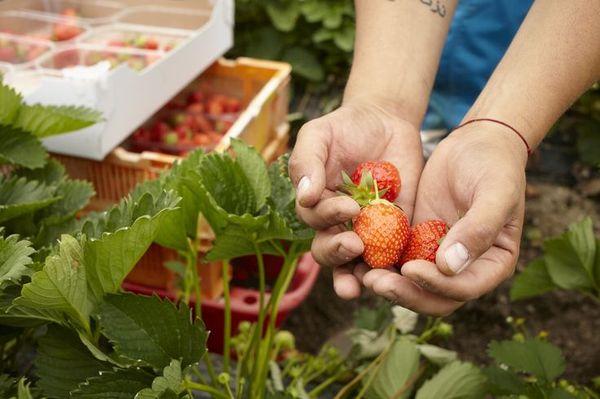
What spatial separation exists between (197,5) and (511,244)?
1405mm

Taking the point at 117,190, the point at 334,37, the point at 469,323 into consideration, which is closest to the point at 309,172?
the point at 117,190

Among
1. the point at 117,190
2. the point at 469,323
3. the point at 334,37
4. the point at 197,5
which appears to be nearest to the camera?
the point at 117,190

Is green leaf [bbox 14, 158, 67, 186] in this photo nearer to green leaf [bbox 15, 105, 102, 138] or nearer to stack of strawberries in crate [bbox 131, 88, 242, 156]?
green leaf [bbox 15, 105, 102, 138]

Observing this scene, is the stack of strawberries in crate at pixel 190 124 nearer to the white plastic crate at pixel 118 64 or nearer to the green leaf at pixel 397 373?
the white plastic crate at pixel 118 64

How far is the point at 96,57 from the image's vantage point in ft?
6.08

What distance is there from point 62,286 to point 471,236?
1.42ft

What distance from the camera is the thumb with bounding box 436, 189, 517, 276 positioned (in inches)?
30.2

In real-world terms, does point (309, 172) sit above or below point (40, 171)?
above

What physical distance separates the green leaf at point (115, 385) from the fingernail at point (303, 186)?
10.6 inches

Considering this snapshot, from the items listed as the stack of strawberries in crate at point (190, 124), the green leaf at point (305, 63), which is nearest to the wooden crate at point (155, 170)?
the stack of strawberries in crate at point (190, 124)

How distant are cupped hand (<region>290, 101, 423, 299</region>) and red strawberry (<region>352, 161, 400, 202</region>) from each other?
0.04m

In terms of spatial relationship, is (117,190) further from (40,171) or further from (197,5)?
(197,5)

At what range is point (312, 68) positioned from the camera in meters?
2.67

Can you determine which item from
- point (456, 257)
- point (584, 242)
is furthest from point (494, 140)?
point (584, 242)
